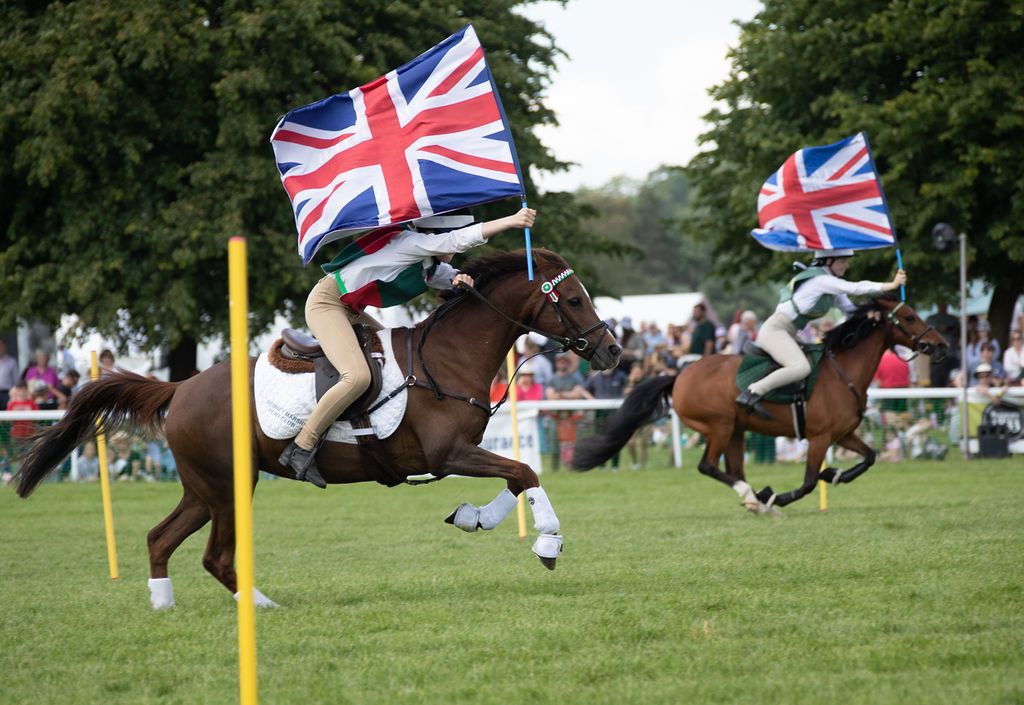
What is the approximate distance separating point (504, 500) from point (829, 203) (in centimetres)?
757

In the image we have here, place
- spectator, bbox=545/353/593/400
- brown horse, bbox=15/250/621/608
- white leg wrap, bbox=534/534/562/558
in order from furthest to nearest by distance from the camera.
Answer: spectator, bbox=545/353/593/400
brown horse, bbox=15/250/621/608
white leg wrap, bbox=534/534/562/558

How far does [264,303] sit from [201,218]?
1992 millimetres

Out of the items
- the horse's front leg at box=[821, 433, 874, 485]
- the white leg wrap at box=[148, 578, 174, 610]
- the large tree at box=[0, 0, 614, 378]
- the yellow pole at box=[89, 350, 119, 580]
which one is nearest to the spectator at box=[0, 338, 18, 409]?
the large tree at box=[0, 0, 614, 378]

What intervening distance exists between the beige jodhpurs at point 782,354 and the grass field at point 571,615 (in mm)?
1445

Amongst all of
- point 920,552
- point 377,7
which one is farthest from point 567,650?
point 377,7

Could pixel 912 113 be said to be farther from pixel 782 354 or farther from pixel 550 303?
pixel 550 303

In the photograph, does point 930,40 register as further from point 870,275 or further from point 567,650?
point 567,650

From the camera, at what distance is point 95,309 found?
22.6 meters

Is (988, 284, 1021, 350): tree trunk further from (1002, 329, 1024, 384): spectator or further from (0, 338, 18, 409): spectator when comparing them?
(0, 338, 18, 409): spectator

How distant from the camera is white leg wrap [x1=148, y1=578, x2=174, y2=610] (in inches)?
335

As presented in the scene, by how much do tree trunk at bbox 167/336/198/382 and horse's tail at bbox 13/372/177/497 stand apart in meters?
16.4

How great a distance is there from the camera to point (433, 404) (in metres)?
8.33

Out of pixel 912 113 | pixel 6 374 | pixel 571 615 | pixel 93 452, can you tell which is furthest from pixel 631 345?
pixel 571 615

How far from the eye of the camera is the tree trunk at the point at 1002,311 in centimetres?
2603
